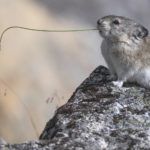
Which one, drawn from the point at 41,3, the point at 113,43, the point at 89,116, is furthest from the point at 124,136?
the point at 41,3

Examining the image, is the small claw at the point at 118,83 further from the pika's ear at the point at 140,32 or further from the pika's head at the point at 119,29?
the pika's ear at the point at 140,32

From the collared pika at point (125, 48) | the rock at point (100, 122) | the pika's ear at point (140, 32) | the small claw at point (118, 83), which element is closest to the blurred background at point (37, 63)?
the collared pika at point (125, 48)

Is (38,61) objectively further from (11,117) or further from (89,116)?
(89,116)

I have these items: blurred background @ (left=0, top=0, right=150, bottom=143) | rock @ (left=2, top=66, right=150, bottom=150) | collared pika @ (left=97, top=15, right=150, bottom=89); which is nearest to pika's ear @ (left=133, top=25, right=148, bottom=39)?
collared pika @ (left=97, top=15, right=150, bottom=89)

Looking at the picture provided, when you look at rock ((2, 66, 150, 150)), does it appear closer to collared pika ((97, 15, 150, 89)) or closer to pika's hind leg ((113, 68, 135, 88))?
pika's hind leg ((113, 68, 135, 88))

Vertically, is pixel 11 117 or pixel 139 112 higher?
pixel 139 112
